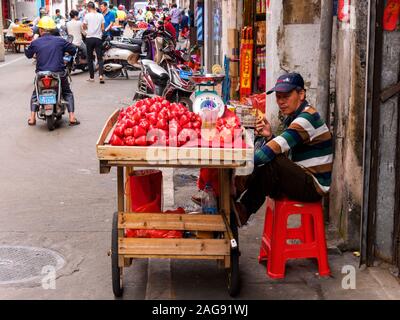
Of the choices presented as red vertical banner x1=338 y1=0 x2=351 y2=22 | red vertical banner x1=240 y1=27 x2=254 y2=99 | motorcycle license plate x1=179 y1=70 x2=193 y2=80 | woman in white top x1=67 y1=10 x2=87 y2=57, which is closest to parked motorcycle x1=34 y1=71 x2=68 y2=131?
motorcycle license plate x1=179 y1=70 x2=193 y2=80

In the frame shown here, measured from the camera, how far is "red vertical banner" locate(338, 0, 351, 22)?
584 centimetres

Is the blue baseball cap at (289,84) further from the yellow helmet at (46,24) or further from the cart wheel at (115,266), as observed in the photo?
the yellow helmet at (46,24)

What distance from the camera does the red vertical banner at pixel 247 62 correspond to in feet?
37.4

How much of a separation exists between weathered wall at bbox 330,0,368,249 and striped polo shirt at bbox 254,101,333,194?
0.57m

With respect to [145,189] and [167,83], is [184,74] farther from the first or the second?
[145,189]

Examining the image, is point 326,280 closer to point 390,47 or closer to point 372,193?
point 372,193

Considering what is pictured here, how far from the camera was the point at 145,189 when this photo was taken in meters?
5.41

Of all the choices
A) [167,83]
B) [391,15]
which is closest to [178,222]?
[391,15]

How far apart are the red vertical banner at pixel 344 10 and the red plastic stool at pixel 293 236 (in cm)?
167

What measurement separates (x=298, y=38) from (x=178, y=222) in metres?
3.62

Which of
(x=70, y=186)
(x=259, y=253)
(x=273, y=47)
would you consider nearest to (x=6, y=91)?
(x=70, y=186)

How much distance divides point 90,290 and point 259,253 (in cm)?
149

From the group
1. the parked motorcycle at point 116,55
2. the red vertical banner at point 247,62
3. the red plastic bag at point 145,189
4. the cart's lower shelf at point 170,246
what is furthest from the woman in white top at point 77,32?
the cart's lower shelf at point 170,246

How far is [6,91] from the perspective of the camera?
1627 centimetres
